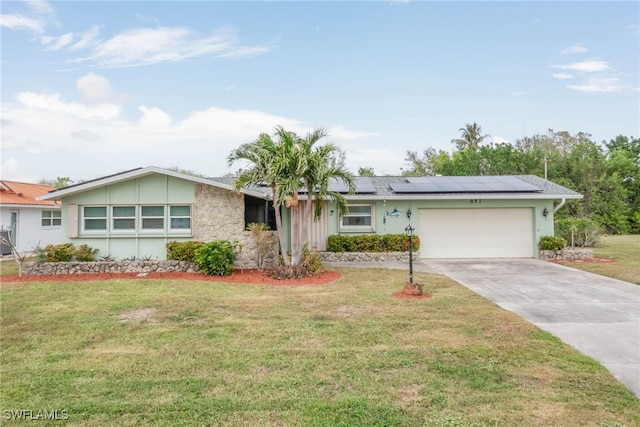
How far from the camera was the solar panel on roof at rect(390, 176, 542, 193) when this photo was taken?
13688 mm

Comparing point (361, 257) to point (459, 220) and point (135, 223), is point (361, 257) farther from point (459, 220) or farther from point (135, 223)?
point (135, 223)

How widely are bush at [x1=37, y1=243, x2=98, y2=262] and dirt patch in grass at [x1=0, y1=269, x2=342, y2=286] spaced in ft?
2.10

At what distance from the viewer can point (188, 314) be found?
650 centimetres

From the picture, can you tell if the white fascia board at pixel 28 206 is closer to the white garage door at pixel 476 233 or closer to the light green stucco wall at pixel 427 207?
the light green stucco wall at pixel 427 207

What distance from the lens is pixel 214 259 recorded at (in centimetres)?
1038

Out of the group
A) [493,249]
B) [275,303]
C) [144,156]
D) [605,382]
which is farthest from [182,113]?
[605,382]

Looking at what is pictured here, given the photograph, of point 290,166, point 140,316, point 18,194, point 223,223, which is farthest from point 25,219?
point 290,166

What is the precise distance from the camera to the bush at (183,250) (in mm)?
11148

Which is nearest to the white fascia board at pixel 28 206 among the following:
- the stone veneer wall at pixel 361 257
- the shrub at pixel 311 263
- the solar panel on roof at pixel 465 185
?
the shrub at pixel 311 263

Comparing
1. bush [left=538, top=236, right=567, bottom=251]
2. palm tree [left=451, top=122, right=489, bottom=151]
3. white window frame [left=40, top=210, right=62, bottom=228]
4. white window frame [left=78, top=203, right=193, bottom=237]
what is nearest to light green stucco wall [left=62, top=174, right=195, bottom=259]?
white window frame [left=78, top=203, right=193, bottom=237]

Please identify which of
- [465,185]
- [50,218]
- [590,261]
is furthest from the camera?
[50,218]

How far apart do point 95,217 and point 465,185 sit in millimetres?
14666

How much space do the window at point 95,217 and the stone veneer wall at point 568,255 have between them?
1687cm

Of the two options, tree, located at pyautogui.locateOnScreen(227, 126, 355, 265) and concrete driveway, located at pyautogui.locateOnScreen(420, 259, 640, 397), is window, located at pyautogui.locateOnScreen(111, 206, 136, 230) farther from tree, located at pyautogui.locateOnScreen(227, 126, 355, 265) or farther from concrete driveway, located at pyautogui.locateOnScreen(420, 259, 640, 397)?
concrete driveway, located at pyautogui.locateOnScreen(420, 259, 640, 397)
